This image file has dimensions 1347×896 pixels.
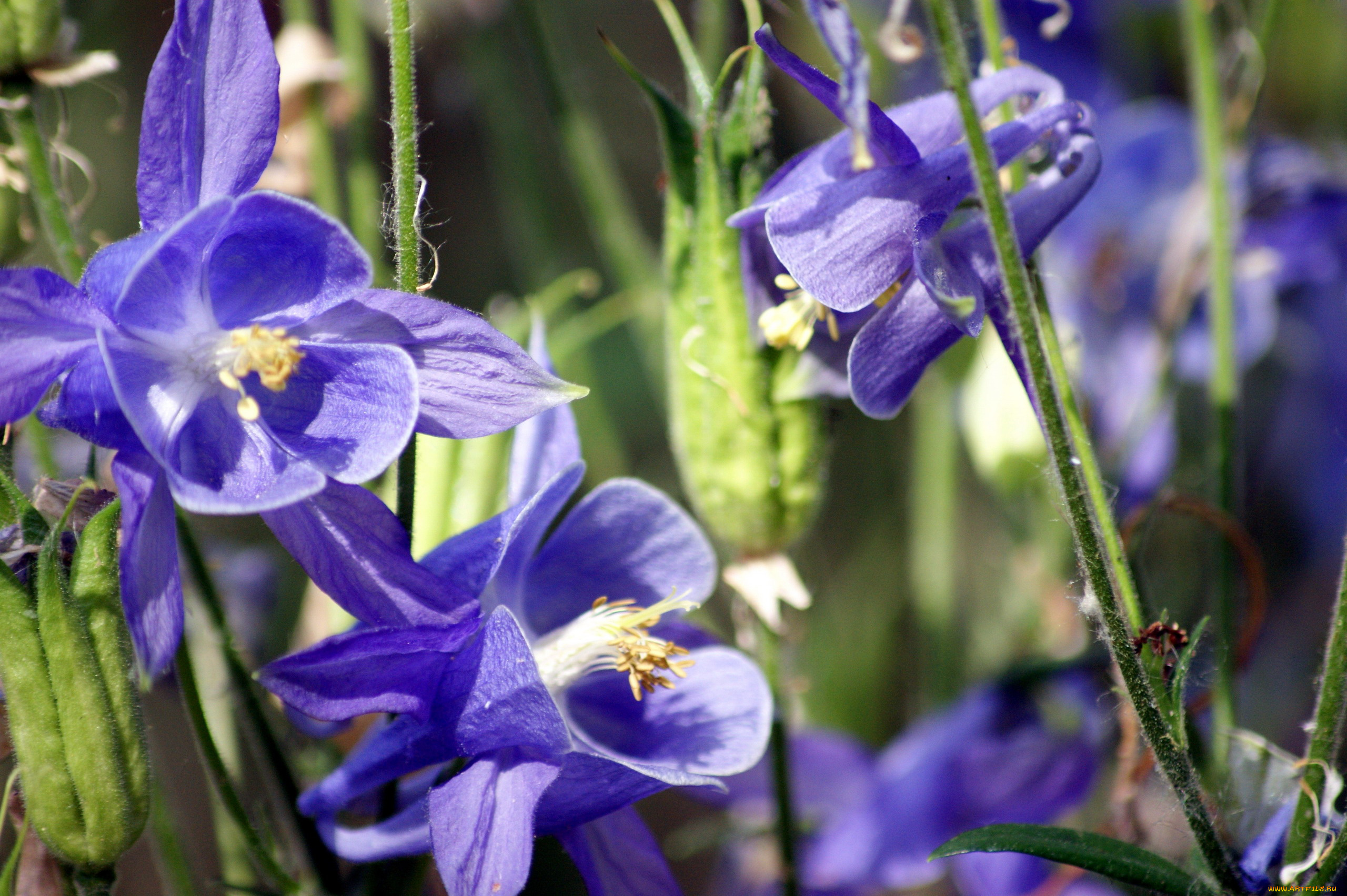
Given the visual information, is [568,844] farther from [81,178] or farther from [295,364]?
[81,178]

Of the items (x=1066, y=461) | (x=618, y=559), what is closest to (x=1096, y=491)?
(x=1066, y=461)

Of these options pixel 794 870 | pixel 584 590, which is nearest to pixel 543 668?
pixel 584 590

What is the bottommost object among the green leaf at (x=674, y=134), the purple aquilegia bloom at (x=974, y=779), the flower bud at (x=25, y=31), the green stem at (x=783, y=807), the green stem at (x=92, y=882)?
the purple aquilegia bloom at (x=974, y=779)

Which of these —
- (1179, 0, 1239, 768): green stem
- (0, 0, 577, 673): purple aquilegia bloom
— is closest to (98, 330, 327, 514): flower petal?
(0, 0, 577, 673): purple aquilegia bloom

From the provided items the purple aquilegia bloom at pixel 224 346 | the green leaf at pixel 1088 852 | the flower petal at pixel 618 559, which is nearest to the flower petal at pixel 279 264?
the purple aquilegia bloom at pixel 224 346

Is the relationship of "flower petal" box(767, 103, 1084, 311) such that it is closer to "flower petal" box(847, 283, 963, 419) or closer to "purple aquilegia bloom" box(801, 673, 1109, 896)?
"flower petal" box(847, 283, 963, 419)

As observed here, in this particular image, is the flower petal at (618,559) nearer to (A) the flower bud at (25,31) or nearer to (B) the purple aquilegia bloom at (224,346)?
(B) the purple aquilegia bloom at (224,346)

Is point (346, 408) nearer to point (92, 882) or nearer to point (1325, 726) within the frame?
point (92, 882)
